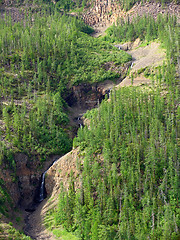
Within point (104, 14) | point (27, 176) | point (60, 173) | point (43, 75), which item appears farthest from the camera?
point (104, 14)

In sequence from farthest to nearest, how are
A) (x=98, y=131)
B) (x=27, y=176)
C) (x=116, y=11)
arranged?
(x=116, y=11), (x=27, y=176), (x=98, y=131)

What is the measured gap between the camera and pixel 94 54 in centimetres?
13962

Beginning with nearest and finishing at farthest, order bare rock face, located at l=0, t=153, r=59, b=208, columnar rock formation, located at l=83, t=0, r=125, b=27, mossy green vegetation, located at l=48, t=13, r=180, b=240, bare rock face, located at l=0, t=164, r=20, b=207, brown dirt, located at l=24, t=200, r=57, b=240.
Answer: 1. mossy green vegetation, located at l=48, t=13, r=180, b=240
2. brown dirt, located at l=24, t=200, r=57, b=240
3. bare rock face, located at l=0, t=164, r=20, b=207
4. bare rock face, located at l=0, t=153, r=59, b=208
5. columnar rock formation, located at l=83, t=0, r=125, b=27

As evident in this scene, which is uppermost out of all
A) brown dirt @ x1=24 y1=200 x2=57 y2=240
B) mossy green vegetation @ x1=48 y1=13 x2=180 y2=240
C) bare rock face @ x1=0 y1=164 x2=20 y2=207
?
mossy green vegetation @ x1=48 y1=13 x2=180 y2=240

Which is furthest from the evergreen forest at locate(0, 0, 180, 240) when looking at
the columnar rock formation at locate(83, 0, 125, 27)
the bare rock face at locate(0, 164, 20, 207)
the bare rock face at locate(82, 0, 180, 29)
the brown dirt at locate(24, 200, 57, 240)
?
the columnar rock formation at locate(83, 0, 125, 27)

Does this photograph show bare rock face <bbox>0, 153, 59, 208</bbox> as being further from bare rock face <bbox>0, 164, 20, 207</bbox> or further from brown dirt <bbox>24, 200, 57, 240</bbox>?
brown dirt <bbox>24, 200, 57, 240</bbox>

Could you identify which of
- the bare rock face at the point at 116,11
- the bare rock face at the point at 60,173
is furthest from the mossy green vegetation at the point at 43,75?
the bare rock face at the point at 116,11

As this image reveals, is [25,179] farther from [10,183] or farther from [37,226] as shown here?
[37,226]

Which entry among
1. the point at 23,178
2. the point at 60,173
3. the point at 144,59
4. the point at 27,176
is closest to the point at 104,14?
the point at 144,59

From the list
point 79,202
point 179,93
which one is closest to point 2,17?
point 179,93

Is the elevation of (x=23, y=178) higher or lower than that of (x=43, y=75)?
lower

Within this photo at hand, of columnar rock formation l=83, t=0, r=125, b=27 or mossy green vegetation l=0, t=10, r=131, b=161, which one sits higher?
columnar rock formation l=83, t=0, r=125, b=27

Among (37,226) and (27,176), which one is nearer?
(37,226)

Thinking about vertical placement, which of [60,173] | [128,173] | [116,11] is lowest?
[60,173]
